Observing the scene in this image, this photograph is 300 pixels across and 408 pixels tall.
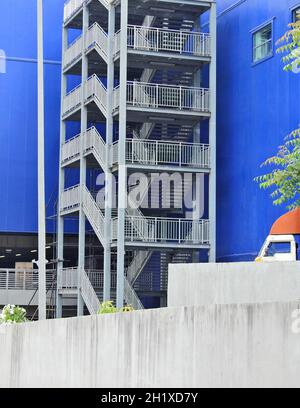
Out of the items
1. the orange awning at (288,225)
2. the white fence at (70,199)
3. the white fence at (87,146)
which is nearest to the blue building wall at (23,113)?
the white fence at (87,146)

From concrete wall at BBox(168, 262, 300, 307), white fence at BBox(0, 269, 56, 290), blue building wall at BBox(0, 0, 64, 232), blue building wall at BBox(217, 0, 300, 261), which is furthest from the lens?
blue building wall at BBox(0, 0, 64, 232)

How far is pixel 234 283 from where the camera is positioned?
40.0 ft

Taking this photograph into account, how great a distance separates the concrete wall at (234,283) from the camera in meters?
11.7

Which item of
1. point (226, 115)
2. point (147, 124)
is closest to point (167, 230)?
point (147, 124)

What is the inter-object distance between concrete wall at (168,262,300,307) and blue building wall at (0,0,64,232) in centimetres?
3547

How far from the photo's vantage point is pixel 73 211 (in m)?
41.0

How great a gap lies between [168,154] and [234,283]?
85.1ft

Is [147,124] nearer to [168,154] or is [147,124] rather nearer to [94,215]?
[168,154]

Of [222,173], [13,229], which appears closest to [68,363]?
[222,173]

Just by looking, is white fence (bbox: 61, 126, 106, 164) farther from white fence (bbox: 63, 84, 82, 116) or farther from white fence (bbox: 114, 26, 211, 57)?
white fence (bbox: 114, 26, 211, 57)

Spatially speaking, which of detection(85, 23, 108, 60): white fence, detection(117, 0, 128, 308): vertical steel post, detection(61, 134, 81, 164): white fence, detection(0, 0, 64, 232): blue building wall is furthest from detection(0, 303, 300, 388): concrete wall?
detection(0, 0, 64, 232): blue building wall

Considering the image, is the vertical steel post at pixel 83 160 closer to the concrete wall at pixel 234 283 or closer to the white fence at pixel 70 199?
the white fence at pixel 70 199

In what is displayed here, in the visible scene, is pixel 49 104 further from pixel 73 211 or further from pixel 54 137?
pixel 73 211

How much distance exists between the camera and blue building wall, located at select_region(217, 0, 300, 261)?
34.4 metres
